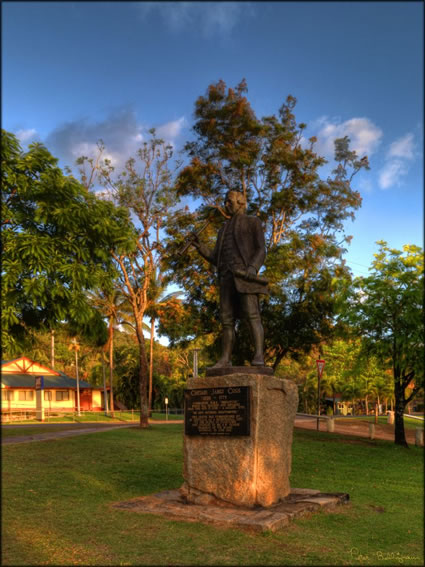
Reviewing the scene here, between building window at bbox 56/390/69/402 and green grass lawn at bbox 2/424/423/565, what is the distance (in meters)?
27.3

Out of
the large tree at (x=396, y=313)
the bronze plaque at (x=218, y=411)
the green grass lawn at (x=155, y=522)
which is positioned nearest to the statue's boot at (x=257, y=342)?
the bronze plaque at (x=218, y=411)

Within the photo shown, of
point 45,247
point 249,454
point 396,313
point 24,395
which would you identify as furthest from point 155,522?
point 24,395

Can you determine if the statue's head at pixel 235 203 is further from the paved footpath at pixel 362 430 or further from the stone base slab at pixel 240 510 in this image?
the paved footpath at pixel 362 430

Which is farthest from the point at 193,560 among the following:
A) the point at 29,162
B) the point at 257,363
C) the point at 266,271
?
the point at 266,271

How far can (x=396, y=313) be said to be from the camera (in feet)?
66.2

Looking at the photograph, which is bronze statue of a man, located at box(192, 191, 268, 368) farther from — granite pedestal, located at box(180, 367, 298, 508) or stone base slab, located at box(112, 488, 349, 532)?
stone base slab, located at box(112, 488, 349, 532)

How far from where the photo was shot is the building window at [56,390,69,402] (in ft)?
132

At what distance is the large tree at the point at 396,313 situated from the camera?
19172 mm

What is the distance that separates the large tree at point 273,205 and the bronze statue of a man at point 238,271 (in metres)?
12.2

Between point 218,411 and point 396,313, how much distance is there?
14.6 m

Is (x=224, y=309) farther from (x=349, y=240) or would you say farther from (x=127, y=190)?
(x=127, y=190)

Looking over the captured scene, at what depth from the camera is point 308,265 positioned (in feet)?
68.7

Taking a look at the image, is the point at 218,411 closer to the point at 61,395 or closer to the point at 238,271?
the point at 238,271

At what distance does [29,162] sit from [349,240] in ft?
52.8
